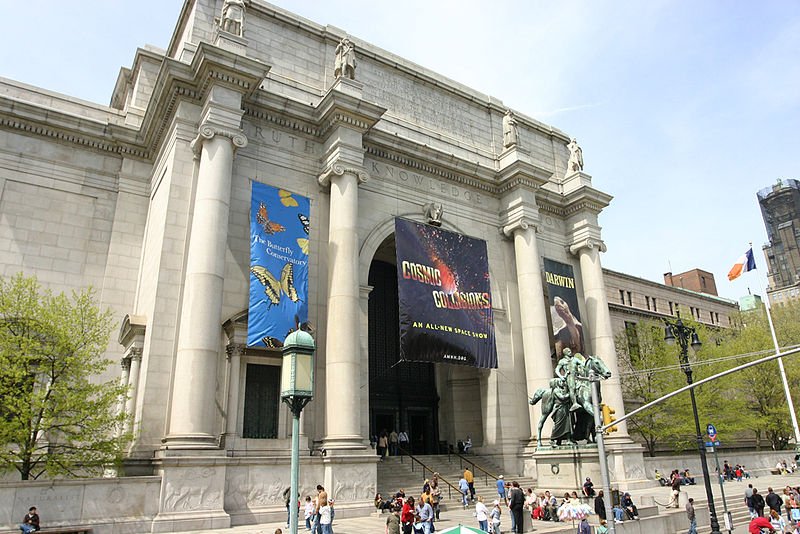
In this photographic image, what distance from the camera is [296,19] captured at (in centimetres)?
2803

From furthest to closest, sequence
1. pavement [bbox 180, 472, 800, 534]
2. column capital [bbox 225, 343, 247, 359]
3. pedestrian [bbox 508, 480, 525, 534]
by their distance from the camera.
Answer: column capital [bbox 225, 343, 247, 359]
pavement [bbox 180, 472, 800, 534]
pedestrian [bbox 508, 480, 525, 534]

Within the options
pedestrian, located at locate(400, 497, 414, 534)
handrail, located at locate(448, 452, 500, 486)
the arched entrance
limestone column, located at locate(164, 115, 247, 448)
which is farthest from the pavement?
the arched entrance

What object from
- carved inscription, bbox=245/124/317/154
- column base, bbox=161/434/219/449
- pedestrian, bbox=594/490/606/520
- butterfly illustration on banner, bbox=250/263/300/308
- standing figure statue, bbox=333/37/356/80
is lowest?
pedestrian, bbox=594/490/606/520

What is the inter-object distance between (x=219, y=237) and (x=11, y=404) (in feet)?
25.4

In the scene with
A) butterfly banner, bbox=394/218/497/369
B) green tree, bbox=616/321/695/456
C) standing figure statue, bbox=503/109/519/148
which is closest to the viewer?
butterfly banner, bbox=394/218/497/369

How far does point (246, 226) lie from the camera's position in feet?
73.7

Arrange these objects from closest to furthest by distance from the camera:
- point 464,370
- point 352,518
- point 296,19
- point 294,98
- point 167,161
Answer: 1. point 352,518
2. point 167,161
3. point 294,98
4. point 296,19
5. point 464,370

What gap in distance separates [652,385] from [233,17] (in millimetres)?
37185

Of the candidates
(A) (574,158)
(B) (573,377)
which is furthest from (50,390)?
(A) (574,158)

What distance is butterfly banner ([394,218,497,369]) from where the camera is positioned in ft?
81.6

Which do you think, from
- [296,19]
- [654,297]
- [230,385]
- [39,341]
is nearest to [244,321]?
[230,385]

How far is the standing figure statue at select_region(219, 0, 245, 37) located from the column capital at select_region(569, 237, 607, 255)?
21.5 meters

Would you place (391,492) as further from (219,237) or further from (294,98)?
(294,98)

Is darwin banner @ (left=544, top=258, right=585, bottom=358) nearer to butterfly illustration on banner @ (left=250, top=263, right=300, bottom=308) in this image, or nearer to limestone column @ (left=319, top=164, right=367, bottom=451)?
limestone column @ (left=319, top=164, right=367, bottom=451)
